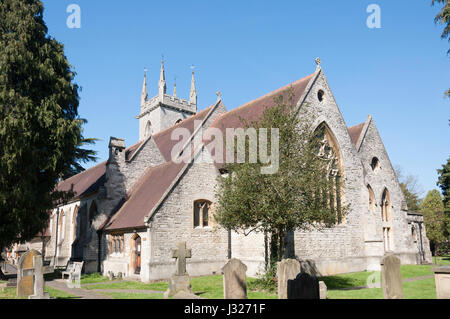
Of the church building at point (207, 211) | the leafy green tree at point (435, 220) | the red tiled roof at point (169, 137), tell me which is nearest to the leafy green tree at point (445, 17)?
the church building at point (207, 211)

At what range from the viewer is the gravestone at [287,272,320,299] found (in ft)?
24.4

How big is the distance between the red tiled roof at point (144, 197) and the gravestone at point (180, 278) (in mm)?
4772

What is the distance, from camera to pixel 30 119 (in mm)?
18609

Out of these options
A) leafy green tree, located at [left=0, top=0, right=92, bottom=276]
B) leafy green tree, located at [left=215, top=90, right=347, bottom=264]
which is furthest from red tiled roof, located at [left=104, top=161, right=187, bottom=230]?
leafy green tree, located at [left=215, top=90, right=347, bottom=264]

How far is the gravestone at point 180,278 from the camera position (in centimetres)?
1350

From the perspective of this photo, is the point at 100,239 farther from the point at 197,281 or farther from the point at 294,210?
the point at 294,210

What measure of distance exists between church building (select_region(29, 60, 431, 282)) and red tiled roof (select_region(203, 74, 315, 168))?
0.36 feet

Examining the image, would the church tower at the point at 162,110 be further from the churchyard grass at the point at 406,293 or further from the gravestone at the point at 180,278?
the churchyard grass at the point at 406,293

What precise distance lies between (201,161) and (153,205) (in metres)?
3.77

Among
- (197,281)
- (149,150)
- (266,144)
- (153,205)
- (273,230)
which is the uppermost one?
(149,150)

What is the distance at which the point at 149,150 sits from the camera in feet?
86.7

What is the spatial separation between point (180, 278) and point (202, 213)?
728cm
